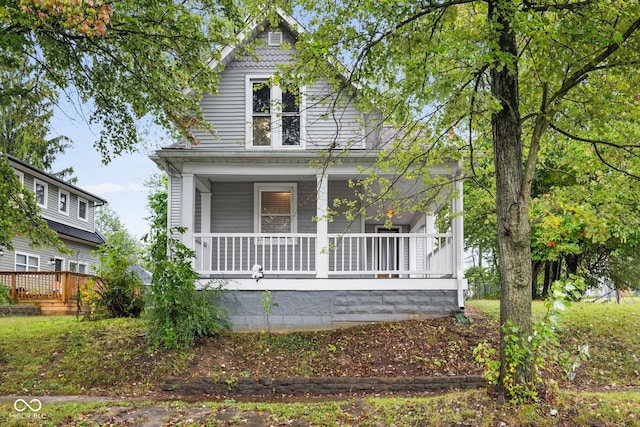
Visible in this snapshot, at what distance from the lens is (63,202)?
25.3m

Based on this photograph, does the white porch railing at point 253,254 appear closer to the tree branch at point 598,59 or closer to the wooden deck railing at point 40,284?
the tree branch at point 598,59

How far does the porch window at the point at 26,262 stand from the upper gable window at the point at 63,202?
9.65 feet

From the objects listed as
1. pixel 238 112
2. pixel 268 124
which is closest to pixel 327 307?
pixel 268 124

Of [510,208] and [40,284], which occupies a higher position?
[510,208]

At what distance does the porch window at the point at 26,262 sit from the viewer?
2177 centimetres

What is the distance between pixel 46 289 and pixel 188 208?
1052 cm

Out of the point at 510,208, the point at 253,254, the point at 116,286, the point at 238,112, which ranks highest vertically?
the point at 238,112

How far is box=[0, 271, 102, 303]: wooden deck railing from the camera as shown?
18.3 metres

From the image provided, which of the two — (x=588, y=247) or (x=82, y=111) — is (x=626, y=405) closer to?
(x=82, y=111)

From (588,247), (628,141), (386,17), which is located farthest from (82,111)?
(588,247)

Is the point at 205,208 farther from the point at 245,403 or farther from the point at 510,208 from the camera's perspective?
the point at 510,208

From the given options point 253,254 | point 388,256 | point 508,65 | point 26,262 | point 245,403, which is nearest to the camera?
point 508,65

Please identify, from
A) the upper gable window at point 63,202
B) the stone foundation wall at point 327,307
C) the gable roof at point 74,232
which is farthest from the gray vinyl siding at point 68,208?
the stone foundation wall at point 327,307

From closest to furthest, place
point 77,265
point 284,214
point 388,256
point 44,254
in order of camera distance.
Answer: point 388,256, point 284,214, point 44,254, point 77,265
